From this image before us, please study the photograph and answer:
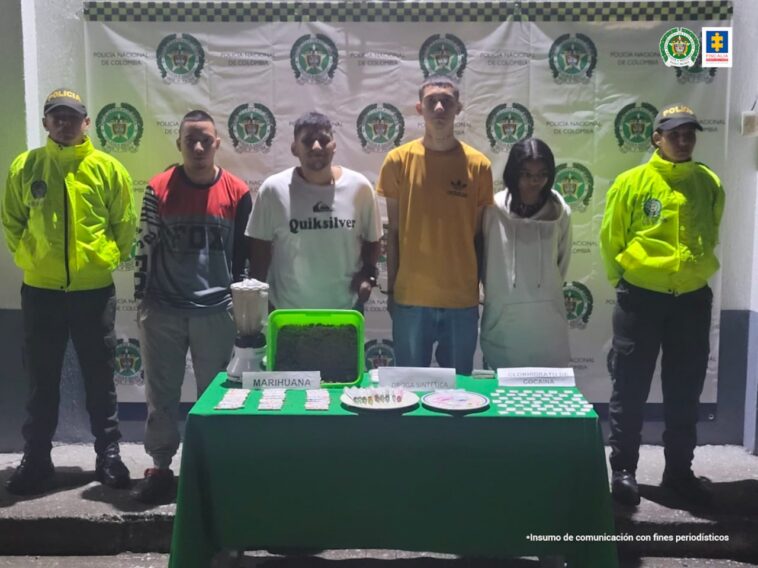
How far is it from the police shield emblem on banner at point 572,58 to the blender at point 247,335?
7.18ft

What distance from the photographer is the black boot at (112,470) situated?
343cm

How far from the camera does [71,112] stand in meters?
3.25

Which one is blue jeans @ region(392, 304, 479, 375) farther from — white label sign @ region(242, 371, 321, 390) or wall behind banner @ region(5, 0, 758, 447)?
wall behind banner @ region(5, 0, 758, 447)

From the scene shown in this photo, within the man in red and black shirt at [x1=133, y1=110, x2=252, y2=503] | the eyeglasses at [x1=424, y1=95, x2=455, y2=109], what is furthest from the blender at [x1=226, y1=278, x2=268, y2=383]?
the eyeglasses at [x1=424, y1=95, x2=455, y2=109]

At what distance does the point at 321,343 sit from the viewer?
2.46 meters

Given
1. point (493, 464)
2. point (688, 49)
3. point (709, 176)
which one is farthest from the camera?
point (688, 49)

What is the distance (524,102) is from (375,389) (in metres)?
2.19

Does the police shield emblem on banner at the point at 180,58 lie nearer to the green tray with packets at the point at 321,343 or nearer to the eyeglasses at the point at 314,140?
the eyeglasses at the point at 314,140

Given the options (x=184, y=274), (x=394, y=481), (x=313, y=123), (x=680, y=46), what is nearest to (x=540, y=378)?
(x=394, y=481)

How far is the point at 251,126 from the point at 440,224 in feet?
4.42

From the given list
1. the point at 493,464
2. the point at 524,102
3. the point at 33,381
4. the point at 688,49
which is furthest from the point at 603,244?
the point at 33,381

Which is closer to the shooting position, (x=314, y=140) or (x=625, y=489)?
(x=314, y=140)

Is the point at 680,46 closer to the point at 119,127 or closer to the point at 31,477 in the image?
the point at 119,127

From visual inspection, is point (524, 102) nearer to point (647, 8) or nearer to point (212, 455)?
point (647, 8)
